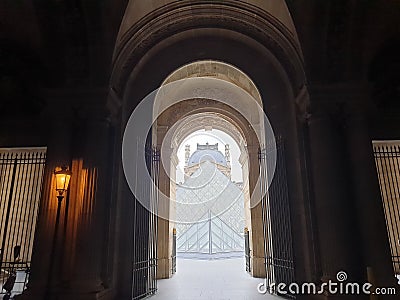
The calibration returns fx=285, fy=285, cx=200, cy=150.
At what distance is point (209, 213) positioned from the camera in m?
34.1

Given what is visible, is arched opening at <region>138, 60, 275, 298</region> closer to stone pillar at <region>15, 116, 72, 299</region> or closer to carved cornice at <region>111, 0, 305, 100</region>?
carved cornice at <region>111, 0, 305, 100</region>

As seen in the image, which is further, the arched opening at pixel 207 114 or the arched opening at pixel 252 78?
the arched opening at pixel 207 114

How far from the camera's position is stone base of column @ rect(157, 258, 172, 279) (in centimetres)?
1188

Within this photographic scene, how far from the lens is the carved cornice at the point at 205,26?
789 centimetres

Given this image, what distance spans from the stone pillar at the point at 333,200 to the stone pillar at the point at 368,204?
0.50 ft

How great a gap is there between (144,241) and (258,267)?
232 inches

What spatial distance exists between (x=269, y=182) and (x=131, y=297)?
491 cm

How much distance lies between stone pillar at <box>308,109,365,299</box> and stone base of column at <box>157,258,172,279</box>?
24.5 feet

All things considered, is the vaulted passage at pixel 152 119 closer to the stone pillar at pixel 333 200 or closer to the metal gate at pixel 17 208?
the stone pillar at pixel 333 200

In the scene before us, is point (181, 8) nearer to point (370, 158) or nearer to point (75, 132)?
point (75, 132)

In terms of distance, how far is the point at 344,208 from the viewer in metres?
6.38

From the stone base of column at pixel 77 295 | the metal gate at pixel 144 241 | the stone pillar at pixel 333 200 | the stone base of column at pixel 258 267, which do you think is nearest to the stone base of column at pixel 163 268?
the metal gate at pixel 144 241

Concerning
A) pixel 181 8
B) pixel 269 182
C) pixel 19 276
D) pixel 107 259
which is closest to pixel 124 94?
pixel 181 8

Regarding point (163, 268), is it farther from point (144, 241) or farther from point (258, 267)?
point (144, 241)
